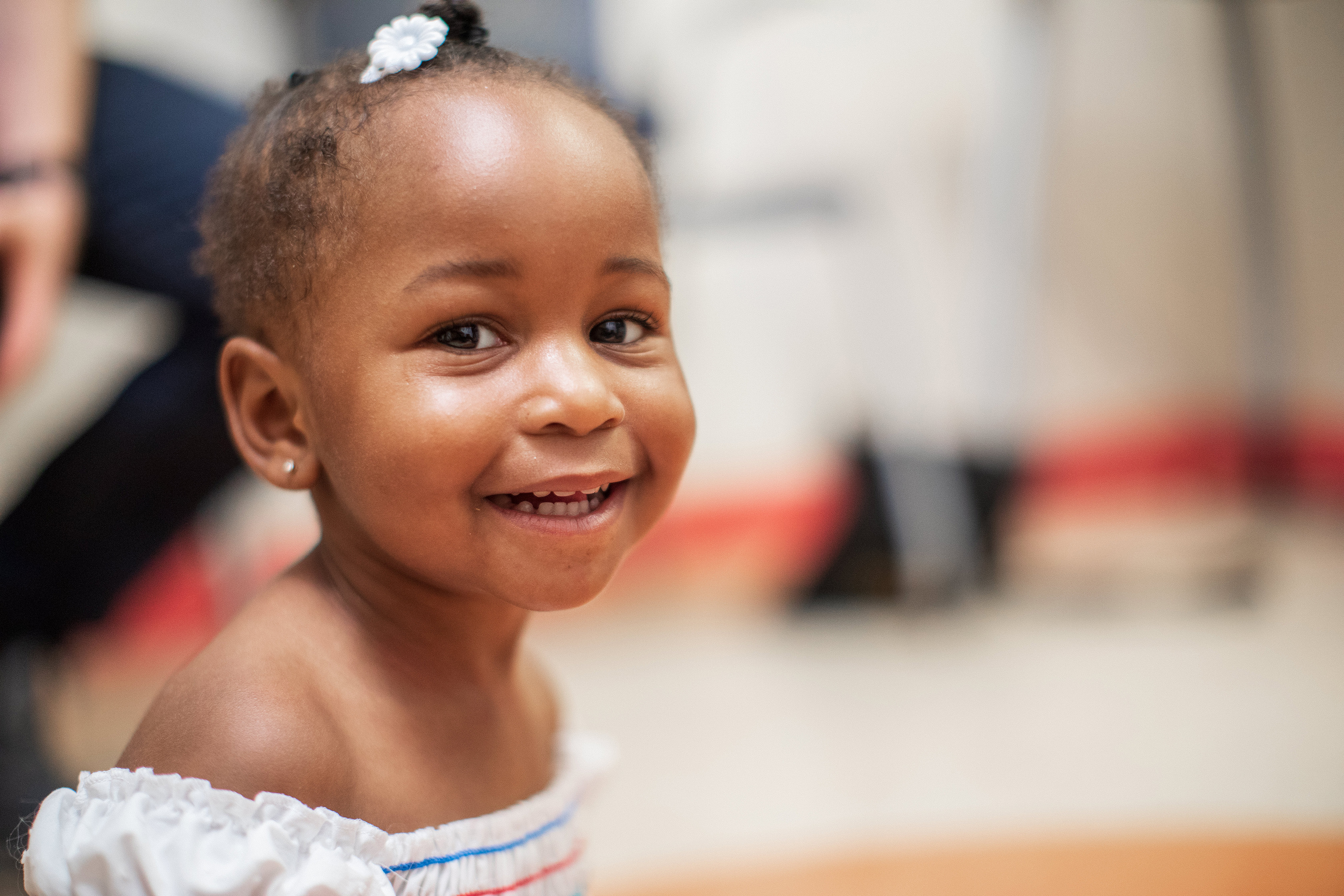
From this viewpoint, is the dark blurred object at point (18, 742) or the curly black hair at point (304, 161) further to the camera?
the dark blurred object at point (18, 742)

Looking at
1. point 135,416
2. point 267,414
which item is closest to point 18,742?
point 135,416

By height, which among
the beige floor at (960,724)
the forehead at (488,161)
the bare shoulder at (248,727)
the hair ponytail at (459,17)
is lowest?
the beige floor at (960,724)

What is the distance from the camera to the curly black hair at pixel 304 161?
54cm

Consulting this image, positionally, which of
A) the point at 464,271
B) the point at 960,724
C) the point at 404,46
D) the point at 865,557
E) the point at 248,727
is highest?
the point at 404,46

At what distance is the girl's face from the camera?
1.66 feet

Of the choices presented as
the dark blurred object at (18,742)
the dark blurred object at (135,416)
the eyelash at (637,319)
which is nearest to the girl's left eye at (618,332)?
the eyelash at (637,319)

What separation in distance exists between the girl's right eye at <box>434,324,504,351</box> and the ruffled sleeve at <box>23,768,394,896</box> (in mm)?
219

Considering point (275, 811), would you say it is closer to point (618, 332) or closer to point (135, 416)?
point (618, 332)

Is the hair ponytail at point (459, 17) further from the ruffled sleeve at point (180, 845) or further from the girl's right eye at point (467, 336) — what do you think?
the ruffled sleeve at point (180, 845)

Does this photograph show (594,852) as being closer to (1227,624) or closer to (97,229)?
(97,229)

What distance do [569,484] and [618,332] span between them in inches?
3.8

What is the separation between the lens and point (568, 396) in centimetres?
50

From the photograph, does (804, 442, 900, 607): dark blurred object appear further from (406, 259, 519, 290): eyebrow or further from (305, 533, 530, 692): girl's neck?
(406, 259, 519, 290): eyebrow

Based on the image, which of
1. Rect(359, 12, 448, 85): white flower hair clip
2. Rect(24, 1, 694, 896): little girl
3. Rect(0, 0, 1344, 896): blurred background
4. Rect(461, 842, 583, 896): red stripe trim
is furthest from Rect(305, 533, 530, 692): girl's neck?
Rect(0, 0, 1344, 896): blurred background
